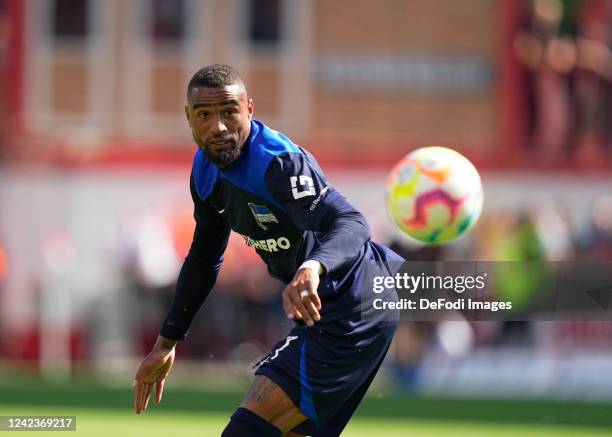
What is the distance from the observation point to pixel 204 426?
458 inches

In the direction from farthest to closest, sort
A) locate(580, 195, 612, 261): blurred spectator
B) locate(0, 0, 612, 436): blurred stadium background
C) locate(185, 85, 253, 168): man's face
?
1. locate(580, 195, 612, 261): blurred spectator
2. locate(0, 0, 612, 436): blurred stadium background
3. locate(185, 85, 253, 168): man's face

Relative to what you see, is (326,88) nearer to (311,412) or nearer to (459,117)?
(459,117)

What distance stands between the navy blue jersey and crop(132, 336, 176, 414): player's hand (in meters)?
0.08

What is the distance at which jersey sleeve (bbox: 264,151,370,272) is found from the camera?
5.73 metres

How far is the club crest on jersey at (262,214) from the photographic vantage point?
20.1 feet

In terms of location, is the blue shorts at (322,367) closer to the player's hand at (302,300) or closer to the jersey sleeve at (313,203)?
the jersey sleeve at (313,203)

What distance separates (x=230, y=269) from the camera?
18.3 m

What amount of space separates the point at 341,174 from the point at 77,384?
562 cm

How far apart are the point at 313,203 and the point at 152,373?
130 centimetres

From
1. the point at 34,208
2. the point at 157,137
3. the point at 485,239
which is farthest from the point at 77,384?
the point at 157,137

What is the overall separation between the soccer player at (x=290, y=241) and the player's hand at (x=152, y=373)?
2.26ft

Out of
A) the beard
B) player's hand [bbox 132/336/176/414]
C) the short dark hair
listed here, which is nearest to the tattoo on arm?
player's hand [bbox 132/336/176/414]
